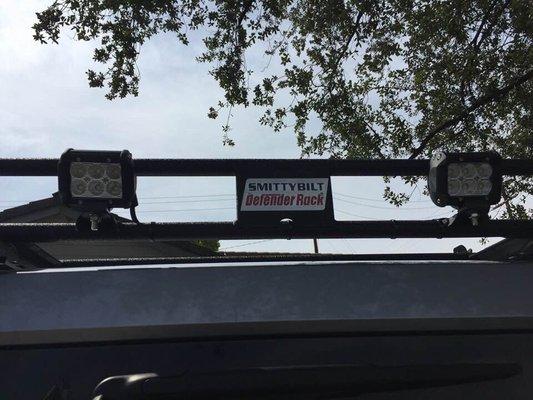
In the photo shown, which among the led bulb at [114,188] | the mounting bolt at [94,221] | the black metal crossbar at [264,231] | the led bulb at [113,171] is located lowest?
the black metal crossbar at [264,231]

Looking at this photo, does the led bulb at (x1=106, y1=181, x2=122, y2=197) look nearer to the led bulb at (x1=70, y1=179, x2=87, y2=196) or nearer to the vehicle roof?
the led bulb at (x1=70, y1=179, x2=87, y2=196)

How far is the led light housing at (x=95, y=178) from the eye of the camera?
1685 mm

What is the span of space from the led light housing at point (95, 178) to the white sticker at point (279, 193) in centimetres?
37

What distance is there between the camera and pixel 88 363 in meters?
1.63

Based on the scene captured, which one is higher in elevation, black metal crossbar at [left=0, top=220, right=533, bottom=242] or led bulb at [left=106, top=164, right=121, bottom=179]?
led bulb at [left=106, top=164, right=121, bottom=179]

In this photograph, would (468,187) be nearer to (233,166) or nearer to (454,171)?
(454,171)

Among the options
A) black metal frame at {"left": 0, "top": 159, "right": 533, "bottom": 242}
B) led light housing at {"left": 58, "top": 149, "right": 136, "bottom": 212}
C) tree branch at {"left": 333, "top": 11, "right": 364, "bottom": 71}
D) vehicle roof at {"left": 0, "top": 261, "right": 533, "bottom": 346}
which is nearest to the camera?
vehicle roof at {"left": 0, "top": 261, "right": 533, "bottom": 346}

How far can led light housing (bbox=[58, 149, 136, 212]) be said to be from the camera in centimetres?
168

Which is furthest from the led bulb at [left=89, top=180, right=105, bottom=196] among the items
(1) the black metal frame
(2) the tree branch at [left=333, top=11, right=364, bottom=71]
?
(2) the tree branch at [left=333, top=11, right=364, bottom=71]

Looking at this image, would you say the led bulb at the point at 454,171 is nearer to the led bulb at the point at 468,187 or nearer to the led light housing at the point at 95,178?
the led bulb at the point at 468,187

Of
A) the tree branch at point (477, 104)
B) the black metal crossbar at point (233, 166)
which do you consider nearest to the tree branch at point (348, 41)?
the tree branch at point (477, 104)

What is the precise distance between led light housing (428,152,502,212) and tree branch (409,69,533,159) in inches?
372

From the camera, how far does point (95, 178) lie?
5.57 feet

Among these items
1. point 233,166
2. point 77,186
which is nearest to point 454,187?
point 233,166
